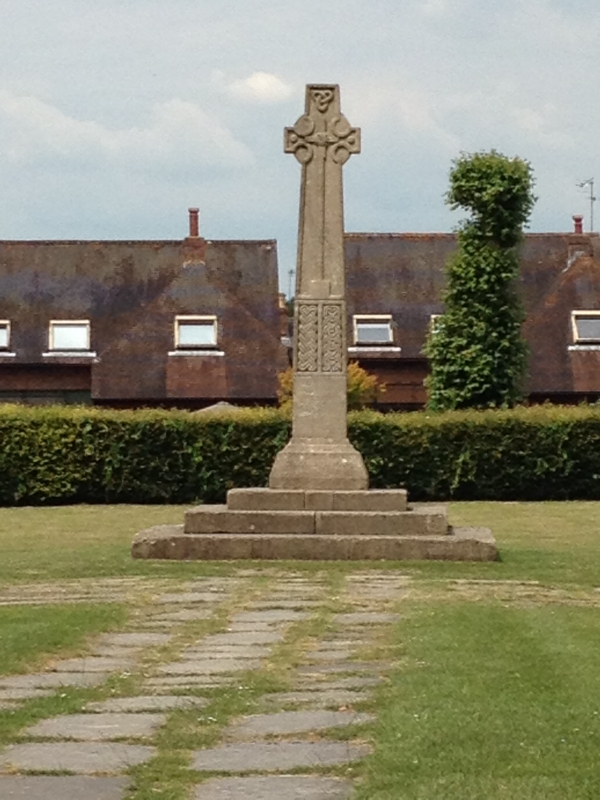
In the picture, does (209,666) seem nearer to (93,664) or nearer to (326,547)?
(93,664)

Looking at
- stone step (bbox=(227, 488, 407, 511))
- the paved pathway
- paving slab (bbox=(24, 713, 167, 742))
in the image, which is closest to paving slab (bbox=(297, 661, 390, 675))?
the paved pathway

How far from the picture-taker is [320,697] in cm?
845

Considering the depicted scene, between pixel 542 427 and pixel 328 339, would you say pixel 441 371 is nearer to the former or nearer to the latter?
pixel 542 427

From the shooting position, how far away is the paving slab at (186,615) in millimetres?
12758

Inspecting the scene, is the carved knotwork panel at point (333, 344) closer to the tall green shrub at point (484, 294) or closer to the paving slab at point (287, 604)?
the paving slab at point (287, 604)

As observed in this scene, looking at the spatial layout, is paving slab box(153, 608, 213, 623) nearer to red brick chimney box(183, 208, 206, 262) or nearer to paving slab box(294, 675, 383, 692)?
paving slab box(294, 675, 383, 692)

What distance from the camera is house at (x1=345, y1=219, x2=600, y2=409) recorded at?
174 feet

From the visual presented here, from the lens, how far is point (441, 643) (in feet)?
34.9

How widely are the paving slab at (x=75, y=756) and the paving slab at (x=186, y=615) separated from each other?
18.4 ft

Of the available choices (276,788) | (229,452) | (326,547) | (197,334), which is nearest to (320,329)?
(326,547)

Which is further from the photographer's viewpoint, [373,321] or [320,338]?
[373,321]

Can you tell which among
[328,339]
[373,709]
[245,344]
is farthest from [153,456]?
[373,709]

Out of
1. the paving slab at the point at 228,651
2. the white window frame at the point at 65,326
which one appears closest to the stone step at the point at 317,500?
the paving slab at the point at 228,651

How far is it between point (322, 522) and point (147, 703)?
10.5 m
